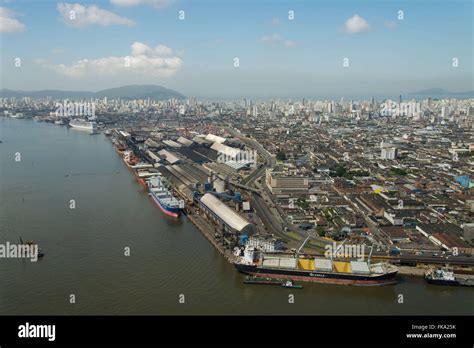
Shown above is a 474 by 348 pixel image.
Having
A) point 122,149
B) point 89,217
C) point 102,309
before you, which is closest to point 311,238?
point 102,309

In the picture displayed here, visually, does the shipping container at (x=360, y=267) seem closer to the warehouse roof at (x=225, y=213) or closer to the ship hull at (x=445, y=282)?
the ship hull at (x=445, y=282)

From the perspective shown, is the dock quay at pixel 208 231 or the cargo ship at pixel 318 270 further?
the dock quay at pixel 208 231

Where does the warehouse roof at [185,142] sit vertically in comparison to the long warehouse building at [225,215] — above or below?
above

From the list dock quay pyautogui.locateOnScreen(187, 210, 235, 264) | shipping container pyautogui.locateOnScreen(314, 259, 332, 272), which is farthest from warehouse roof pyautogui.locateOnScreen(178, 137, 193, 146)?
shipping container pyautogui.locateOnScreen(314, 259, 332, 272)

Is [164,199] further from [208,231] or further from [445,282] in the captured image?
[445,282]

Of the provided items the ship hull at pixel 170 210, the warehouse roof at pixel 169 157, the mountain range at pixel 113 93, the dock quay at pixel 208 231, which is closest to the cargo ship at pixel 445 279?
the dock quay at pixel 208 231

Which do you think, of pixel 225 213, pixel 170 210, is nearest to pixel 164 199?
pixel 170 210
